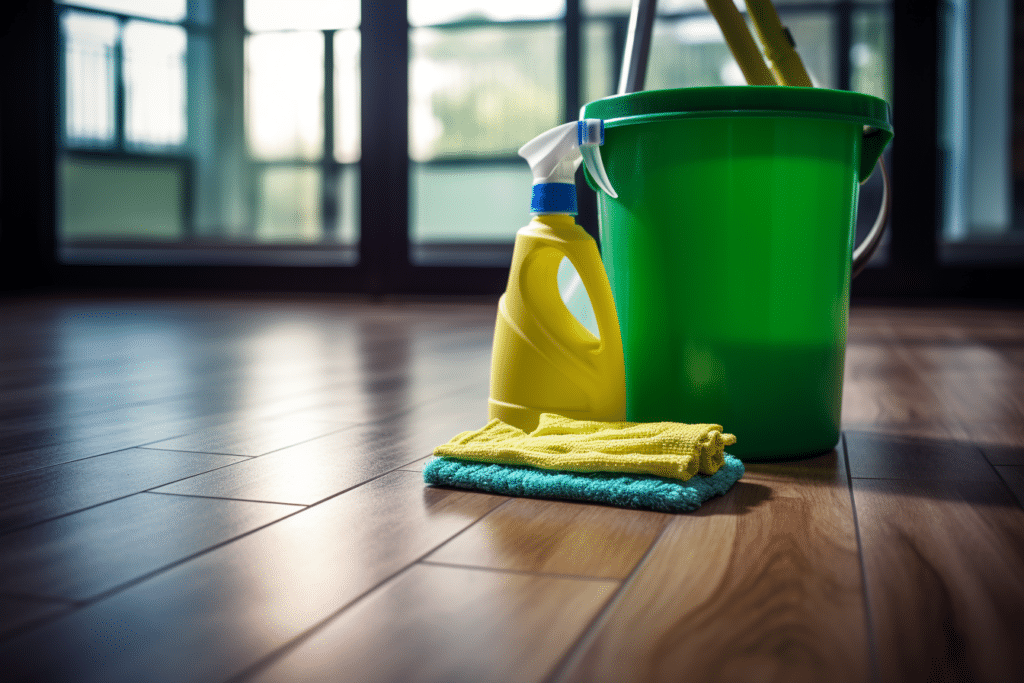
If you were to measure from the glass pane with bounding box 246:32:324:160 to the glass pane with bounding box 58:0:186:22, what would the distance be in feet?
1.72

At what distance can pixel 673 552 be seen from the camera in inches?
21.5

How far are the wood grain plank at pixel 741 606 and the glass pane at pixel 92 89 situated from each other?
4427 millimetres

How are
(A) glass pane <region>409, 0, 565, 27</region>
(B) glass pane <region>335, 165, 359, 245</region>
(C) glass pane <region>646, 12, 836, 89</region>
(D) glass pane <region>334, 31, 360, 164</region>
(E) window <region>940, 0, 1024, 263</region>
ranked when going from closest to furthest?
(A) glass pane <region>409, 0, 565, 27</region> → (C) glass pane <region>646, 12, 836, 89</region> → (E) window <region>940, 0, 1024, 263</region> → (D) glass pane <region>334, 31, 360, 164</region> → (B) glass pane <region>335, 165, 359, 245</region>

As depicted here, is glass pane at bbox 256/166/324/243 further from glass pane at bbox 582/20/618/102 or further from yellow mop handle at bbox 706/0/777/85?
yellow mop handle at bbox 706/0/777/85

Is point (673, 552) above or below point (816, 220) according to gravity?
below

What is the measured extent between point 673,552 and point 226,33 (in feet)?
19.0

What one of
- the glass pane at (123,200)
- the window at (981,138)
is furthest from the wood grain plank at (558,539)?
the glass pane at (123,200)

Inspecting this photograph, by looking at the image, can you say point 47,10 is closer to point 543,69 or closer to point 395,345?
point 543,69

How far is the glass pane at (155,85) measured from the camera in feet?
16.0

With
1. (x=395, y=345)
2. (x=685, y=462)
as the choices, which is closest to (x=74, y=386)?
(x=395, y=345)

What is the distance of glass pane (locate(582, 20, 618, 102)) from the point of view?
309 cm

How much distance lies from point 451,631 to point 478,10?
10.3 ft

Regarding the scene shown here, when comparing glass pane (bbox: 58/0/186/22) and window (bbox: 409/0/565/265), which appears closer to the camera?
window (bbox: 409/0/565/265)

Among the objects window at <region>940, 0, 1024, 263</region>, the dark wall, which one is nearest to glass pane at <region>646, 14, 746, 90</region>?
window at <region>940, 0, 1024, 263</region>
